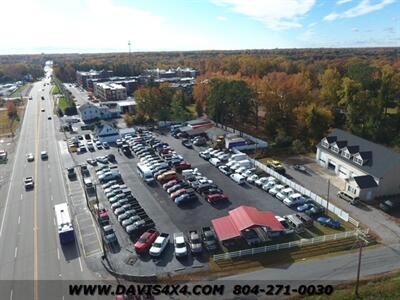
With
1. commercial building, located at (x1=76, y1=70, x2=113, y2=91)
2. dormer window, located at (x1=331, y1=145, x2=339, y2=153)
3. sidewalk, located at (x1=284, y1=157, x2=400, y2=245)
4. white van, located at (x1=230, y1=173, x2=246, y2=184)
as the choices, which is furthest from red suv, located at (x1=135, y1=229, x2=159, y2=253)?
commercial building, located at (x1=76, y1=70, x2=113, y2=91)

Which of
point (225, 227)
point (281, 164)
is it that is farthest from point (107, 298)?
point (281, 164)

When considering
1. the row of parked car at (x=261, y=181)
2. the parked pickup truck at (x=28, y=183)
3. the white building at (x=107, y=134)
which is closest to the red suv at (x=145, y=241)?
the row of parked car at (x=261, y=181)

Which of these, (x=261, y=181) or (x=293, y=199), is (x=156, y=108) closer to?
(x=261, y=181)

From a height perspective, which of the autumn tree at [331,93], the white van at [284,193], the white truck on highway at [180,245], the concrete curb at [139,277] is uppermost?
the autumn tree at [331,93]

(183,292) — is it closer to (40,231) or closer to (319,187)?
(40,231)

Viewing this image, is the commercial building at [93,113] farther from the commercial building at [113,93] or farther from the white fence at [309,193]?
the white fence at [309,193]

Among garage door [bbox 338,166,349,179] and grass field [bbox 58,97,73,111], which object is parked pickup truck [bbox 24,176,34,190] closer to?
garage door [bbox 338,166,349,179]
